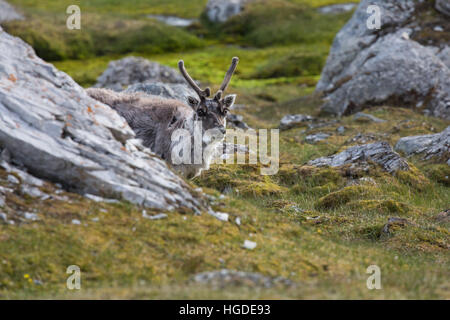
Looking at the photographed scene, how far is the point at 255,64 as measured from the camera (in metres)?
72.6

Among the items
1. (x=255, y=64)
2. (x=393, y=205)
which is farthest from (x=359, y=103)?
(x=255, y=64)

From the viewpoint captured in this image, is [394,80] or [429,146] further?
[394,80]

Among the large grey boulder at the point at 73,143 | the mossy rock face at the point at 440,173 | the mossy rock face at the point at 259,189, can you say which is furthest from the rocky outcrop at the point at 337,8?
the large grey boulder at the point at 73,143

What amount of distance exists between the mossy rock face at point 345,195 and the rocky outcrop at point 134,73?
1251 inches

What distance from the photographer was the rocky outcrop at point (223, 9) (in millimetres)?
102875

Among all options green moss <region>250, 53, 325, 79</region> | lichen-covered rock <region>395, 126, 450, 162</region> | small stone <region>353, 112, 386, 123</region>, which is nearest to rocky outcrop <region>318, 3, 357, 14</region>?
green moss <region>250, 53, 325, 79</region>

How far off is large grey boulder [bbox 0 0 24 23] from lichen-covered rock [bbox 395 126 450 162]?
227ft

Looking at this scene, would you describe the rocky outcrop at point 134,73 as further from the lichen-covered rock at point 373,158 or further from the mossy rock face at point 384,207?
the mossy rock face at point 384,207

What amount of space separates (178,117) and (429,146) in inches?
482

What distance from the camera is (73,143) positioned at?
12383 millimetres

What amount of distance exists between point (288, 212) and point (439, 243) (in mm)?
4209

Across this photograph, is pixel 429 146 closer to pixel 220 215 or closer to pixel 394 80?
pixel 394 80

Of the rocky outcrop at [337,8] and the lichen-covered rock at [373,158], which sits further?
the rocky outcrop at [337,8]

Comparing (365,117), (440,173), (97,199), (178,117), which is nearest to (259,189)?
(178,117)
